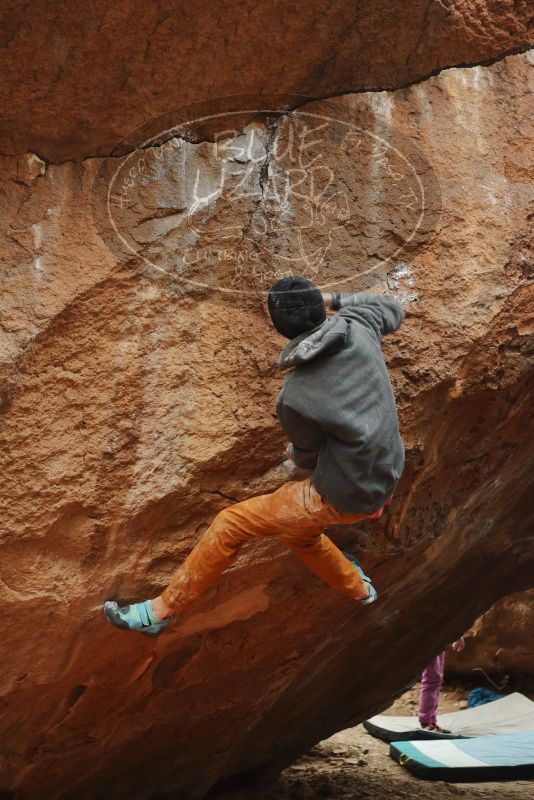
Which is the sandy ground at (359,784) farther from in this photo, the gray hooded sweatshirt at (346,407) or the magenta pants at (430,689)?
the gray hooded sweatshirt at (346,407)

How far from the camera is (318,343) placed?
266 cm

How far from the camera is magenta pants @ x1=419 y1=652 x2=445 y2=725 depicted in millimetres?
7023

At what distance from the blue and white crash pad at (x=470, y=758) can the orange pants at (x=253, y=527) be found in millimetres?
3702

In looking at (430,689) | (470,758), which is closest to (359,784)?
(470,758)

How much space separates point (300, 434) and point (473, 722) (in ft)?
18.2

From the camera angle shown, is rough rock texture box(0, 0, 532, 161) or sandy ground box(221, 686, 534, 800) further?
sandy ground box(221, 686, 534, 800)

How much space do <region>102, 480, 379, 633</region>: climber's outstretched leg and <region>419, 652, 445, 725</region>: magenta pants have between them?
4.42 m

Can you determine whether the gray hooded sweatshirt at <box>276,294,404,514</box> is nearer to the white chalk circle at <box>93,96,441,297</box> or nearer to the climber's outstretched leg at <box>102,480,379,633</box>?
the climber's outstretched leg at <box>102,480,379,633</box>

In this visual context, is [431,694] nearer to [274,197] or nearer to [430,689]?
[430,689]

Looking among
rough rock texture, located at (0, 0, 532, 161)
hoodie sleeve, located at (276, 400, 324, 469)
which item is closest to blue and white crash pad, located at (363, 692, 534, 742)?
hoodie sleeve, located at (276, 400, 324, 469)

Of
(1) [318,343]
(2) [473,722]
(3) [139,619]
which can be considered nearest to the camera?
(1) [318,343]

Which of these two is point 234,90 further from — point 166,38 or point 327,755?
point 327,755

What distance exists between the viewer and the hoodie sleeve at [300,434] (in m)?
2.78

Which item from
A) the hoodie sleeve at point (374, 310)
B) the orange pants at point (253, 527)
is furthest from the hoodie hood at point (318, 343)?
the orange pants at point (253, 527)
